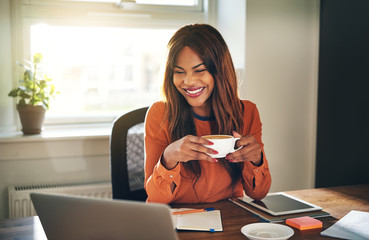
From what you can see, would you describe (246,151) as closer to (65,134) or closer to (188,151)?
(188,151)

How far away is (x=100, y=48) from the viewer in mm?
2537

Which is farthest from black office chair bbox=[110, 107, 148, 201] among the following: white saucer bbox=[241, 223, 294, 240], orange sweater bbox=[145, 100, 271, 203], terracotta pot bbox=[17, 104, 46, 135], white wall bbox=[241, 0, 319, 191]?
white wall bbox=[241, 0, 319, 191]

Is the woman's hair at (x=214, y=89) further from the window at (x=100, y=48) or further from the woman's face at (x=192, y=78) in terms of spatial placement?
the window at (x=100, y=48)

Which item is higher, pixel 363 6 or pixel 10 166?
pixel 363 6

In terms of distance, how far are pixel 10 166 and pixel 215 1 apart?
165cm

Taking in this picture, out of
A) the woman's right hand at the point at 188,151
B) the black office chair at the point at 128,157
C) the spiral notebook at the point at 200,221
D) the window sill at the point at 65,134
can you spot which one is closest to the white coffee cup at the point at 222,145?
the woman's right hand at the point at 188,151

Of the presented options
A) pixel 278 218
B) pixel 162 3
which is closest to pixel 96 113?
pixel 162 3

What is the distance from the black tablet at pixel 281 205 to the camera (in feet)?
3.94

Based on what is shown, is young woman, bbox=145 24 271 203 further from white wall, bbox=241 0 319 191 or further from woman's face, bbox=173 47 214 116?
white wall, bbox=241 0 319 191

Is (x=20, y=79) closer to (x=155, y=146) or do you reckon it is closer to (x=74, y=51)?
(x=74, y=51)

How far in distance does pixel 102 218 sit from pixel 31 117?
1659mm

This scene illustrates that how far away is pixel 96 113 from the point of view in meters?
2.57

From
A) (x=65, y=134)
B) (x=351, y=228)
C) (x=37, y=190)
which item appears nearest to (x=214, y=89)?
(x=351, y=228)

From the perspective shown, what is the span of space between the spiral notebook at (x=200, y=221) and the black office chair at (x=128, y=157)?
0.39 m
